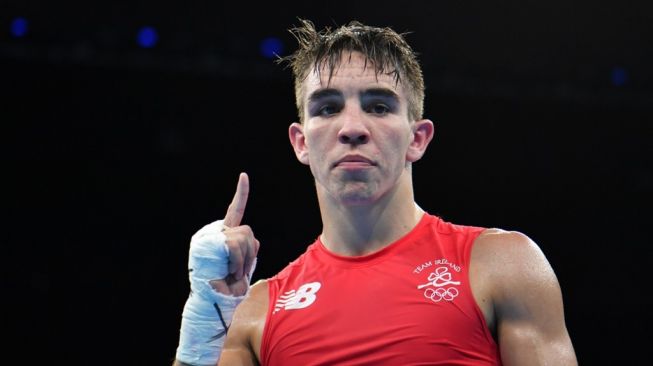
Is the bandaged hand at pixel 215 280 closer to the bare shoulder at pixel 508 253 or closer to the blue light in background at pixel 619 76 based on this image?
the bare shoulder at pixel 508 253

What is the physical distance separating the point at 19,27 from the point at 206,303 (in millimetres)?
5159

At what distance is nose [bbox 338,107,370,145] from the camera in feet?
8.11

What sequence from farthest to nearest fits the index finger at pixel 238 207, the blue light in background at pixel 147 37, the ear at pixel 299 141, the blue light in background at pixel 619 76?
the blue light in background at pixel 619 76 < the blue light in background at pixel 147 37 < the ear at pixel 299 141 < the index finger at pixel 238 207

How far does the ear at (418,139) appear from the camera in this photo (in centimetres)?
267

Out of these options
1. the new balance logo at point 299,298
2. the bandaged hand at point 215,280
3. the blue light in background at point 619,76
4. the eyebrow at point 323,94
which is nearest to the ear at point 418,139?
the eyebrow at point 323,94

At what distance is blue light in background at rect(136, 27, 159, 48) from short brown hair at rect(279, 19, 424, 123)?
4368 millimetres

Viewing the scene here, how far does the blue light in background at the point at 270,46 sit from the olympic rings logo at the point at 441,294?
504 centimetres

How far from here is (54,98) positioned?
746cm

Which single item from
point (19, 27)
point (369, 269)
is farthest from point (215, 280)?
point (19, 27)

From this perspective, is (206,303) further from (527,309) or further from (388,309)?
(527,309)

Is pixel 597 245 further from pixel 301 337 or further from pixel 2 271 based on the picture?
pixel 301 337

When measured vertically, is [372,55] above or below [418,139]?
above

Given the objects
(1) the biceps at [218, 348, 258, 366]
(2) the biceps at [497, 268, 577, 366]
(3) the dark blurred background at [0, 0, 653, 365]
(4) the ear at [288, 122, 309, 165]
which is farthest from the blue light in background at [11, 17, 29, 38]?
(2) the biceps at [497, 268, 577, 366]

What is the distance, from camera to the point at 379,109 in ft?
8.43
